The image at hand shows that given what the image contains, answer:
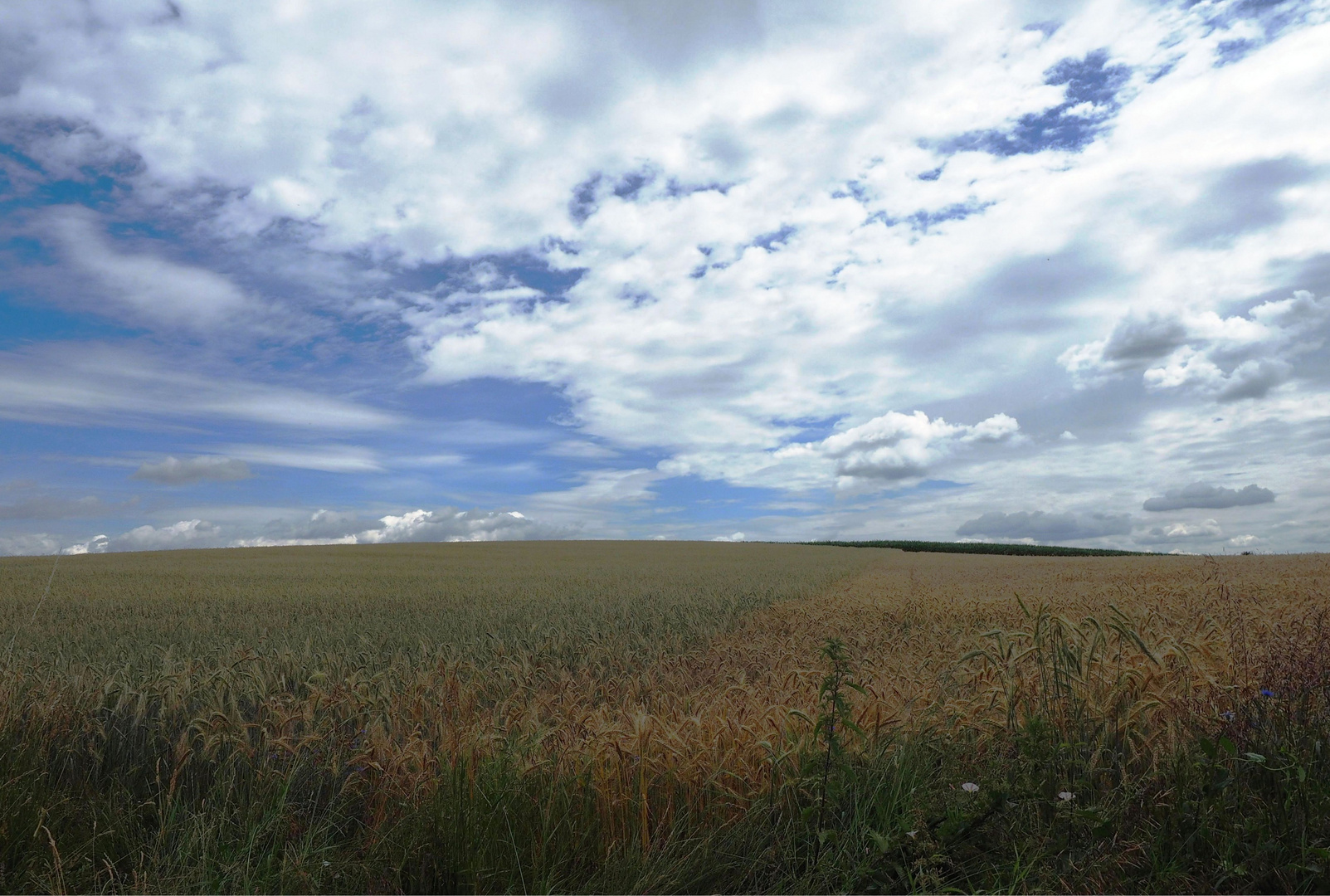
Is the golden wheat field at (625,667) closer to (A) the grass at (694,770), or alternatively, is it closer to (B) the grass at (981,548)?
(A) the grass at (694,770)

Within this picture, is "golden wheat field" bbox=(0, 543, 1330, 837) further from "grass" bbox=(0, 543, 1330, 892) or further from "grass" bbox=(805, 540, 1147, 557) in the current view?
"grass" bbox=(805, 540, 1147, 557)

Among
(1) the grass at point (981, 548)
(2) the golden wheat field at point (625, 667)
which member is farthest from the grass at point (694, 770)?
(1) the grass at point (981, 548)

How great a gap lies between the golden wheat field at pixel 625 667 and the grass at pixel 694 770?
4cm

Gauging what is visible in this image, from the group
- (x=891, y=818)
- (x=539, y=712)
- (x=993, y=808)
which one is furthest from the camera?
(x=539, y=712)

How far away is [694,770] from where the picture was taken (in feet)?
12.3

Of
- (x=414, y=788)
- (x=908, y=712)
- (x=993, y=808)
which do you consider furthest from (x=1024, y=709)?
(x=414, y=788)

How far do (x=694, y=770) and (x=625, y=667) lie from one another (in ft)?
10.1

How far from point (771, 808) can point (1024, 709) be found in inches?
64.5

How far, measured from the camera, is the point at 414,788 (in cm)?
376

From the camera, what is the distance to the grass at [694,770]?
10.7 ft

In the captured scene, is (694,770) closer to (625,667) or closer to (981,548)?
(625,667)

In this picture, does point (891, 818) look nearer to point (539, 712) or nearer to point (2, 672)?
point (539, 712)

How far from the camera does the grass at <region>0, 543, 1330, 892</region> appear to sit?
3.27m

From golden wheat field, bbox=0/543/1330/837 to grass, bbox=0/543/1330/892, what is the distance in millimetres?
36
